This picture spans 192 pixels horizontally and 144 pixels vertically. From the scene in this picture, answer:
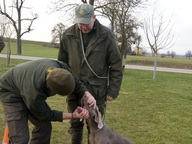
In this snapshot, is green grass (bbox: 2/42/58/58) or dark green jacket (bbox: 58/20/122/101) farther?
green grass (bbox: 2/42/58/58)

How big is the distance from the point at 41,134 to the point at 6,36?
15141mm

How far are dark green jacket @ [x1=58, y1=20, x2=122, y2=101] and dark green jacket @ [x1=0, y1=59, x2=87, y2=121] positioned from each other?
2.70 ft

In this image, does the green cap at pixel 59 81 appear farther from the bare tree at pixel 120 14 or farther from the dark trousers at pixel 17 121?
the bare tree at pixel 120 14

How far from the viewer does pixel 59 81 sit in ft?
8.71

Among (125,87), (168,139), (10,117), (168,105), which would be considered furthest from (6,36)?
(10,117)

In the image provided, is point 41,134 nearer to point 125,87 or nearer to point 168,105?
point 168,105

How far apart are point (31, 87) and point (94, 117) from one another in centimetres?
90

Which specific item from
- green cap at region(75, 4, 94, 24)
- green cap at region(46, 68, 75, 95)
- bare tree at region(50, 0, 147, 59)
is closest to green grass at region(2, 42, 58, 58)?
bare tree at region(50, 0, 147, 59)

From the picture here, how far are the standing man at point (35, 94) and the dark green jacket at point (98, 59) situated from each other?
557 mm

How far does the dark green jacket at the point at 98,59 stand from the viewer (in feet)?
13.2

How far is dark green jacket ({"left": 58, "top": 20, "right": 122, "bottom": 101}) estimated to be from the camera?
4027 mm

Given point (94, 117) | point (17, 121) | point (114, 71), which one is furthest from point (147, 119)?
point (17, 121)

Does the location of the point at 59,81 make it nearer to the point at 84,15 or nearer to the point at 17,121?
the point at 17,121

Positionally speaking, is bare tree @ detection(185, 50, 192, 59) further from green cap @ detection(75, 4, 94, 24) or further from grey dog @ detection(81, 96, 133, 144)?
grey dog @ detection(81, 96, 133, 144)
